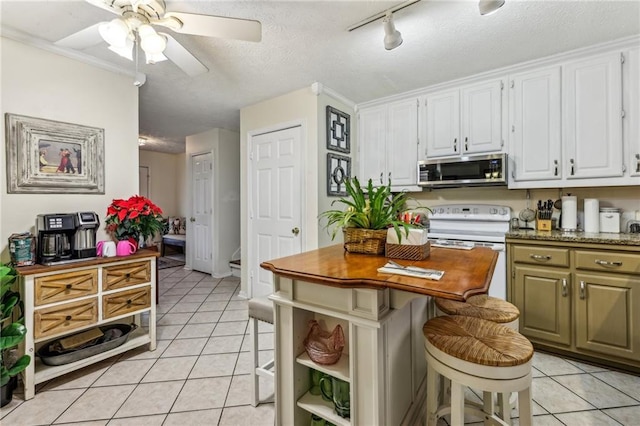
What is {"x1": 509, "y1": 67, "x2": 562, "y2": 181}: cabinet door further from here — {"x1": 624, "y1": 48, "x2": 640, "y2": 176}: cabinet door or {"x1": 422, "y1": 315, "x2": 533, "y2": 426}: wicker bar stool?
{"x1": 422, "y1": 315, "x2": 533, "y2": 426}: wicker bar stool

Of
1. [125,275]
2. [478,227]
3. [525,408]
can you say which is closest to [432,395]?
[525,408]

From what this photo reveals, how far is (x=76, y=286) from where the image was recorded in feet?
6.26

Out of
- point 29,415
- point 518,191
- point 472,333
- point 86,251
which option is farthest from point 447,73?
point 29,415

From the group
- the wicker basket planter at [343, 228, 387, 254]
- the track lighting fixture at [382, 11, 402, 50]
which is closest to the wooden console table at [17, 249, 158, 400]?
the wicker basket planter at [343, 228, 387, 254]

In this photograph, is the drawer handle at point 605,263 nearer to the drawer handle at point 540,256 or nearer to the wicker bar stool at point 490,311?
the drawer handle at point 540,256

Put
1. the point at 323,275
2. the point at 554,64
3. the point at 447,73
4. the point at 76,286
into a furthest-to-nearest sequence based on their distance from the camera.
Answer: the point at 447,73 < the point at 554,64 < the point at 76,286 < the point at 323,275

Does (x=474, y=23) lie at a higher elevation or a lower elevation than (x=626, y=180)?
higher

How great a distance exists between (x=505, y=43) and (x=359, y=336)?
2494 millimetres

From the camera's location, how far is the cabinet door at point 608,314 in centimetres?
195

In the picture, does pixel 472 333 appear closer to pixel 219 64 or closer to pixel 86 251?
pixel 86 251

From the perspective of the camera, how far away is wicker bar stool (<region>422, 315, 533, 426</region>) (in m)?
1.02

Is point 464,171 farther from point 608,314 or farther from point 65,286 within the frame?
point 65,286

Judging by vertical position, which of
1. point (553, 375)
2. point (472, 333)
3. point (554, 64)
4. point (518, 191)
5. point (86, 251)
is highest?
point (554, 64)

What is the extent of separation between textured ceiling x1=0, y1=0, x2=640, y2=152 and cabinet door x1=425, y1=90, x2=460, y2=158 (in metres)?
0.21
